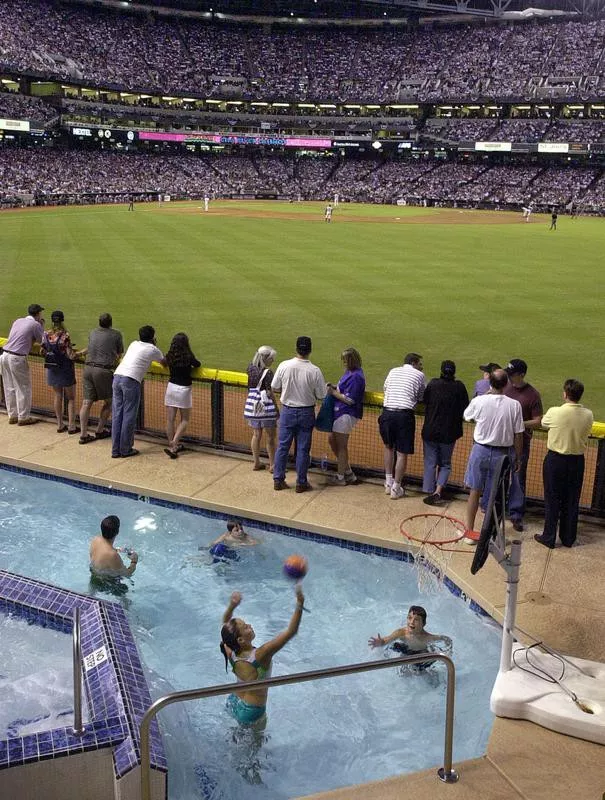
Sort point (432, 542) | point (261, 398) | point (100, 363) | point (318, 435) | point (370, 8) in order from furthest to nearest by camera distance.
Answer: point (370, 8)
point (318, 435)
point (100, 363)
point (261, 398)
point (432, 542)

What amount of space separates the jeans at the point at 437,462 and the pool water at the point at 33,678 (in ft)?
14.6

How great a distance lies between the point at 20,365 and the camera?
11.4m

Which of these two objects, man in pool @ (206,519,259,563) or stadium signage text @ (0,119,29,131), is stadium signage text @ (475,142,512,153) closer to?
stadium signage text @ (0,119,29,131)

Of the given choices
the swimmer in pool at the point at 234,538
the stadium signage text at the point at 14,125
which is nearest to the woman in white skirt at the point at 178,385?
the swimmer in pool at the point at 234,538

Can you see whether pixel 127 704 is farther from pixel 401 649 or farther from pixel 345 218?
pixel 345 218

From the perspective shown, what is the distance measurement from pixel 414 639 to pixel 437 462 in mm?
2875

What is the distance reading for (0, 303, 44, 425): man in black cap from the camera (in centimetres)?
1122

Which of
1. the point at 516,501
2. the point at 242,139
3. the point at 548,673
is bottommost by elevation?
the point at 548,673

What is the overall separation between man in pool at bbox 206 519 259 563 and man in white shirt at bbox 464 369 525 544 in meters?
2.41

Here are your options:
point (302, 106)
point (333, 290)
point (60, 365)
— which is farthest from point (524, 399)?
point (302, 106)

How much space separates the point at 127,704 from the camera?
5273mm

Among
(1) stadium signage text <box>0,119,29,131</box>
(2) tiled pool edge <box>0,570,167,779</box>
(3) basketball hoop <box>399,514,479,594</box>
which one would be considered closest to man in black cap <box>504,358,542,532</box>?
(3) basketball hoop <box>399,514,479,594</box>

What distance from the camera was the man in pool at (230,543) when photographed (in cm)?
820

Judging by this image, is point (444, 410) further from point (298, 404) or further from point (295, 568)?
point (295, 568)
